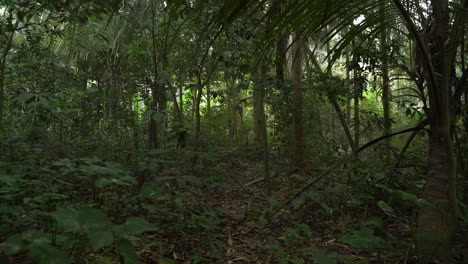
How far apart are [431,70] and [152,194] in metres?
2.34

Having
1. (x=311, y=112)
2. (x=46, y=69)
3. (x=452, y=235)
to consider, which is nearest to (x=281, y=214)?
(x=452, y=235)

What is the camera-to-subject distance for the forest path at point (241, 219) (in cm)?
298

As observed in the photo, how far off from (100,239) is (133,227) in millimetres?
181

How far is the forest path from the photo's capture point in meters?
2.98

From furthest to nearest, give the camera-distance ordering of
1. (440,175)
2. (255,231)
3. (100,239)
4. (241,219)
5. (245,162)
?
(245,162), (241,219), (255,231), (440,175), (100,239)

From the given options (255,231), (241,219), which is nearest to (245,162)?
(241,219)

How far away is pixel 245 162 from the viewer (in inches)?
317

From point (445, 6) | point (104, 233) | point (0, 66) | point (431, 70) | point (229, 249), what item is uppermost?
point (0, 66)

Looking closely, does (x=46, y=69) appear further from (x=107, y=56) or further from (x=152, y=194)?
(x=152, y=194)

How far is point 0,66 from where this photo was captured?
15.7ft

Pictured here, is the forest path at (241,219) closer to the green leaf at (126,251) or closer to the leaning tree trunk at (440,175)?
the leaning tree trunk at (440,175)

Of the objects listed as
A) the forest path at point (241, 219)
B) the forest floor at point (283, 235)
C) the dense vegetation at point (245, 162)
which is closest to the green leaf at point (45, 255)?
the dense vegetation at point (245, 162)

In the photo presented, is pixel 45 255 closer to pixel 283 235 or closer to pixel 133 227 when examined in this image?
pixel 133 227

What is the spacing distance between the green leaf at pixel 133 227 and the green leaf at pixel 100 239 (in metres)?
0.09
